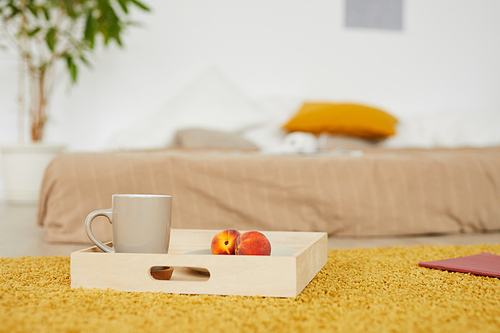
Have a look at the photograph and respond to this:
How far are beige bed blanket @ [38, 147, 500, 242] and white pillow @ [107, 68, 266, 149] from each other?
996mm

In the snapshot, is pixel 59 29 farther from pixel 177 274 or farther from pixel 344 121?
pixel 177 274

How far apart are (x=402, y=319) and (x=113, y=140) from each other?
2395 mm

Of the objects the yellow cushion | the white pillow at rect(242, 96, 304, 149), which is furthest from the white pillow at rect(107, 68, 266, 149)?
the yellow cushion

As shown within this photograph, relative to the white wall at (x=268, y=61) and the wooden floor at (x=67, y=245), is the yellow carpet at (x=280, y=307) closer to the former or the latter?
the wooden floor at (x=67, y=245)

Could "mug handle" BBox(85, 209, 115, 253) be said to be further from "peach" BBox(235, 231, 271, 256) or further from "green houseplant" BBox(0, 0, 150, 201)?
"green houseplant" BBox(0, 0, 150, 201)

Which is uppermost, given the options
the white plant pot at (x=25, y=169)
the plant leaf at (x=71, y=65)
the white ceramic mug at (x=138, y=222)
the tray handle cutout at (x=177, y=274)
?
the plant leaf at (x=71, y=65)

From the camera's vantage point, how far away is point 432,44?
12.6ft

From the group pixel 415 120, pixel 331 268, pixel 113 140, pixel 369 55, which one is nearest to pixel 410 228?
pixel 331 268

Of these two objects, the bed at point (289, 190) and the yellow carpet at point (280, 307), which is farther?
the bed at point (289, 190)

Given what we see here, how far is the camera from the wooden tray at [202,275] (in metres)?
0.79

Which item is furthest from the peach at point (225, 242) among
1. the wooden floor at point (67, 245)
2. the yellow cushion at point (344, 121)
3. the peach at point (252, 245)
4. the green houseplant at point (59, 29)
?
the green houseplant at point (59, 29)

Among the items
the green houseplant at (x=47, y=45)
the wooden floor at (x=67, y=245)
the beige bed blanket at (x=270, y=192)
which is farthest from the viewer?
the green houseplant at (x=47, y=45)

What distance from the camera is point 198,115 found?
2906 mm

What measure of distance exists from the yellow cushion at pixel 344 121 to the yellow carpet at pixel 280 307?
1829 mm
